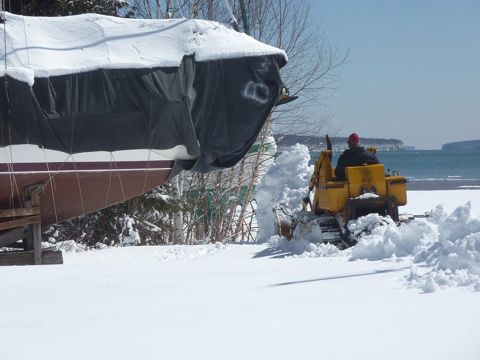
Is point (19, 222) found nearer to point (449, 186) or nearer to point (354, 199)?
point (354, 199)

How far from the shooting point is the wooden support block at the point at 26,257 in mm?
11328

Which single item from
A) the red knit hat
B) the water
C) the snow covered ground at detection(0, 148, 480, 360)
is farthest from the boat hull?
the water

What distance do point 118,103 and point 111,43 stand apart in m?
1.34

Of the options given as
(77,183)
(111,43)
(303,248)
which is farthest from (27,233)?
(303,248)

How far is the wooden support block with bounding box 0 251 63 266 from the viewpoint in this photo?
11328mm

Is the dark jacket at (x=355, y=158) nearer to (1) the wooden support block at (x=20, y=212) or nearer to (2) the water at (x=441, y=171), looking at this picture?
(1) the wooden support block at (x=20, y=212)

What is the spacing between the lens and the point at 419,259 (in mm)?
7168

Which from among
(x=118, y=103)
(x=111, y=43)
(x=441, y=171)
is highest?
(x=111, y=43)

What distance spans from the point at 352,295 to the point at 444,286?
0.71 metres

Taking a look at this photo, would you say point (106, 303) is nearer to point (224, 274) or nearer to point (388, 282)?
point (224, 274)

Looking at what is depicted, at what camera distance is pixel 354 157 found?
12219mm

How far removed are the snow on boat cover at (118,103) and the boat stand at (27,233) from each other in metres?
0.31

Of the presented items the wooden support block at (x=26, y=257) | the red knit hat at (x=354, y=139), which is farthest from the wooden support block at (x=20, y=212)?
the red knit hat at (x=354, y=139)

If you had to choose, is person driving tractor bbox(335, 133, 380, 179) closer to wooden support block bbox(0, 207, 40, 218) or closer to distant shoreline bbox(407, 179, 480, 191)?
wooden support block bbox(0, 207, 40, 218)
